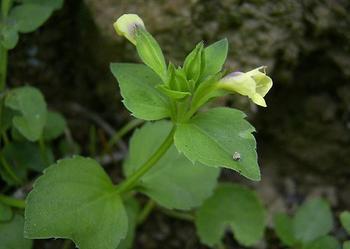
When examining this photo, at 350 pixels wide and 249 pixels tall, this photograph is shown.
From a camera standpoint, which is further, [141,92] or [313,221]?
[313,221]

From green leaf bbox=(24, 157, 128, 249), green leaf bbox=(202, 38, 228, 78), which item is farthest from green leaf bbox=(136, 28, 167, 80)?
green leaf bbox=(24, 157, 128, 249)

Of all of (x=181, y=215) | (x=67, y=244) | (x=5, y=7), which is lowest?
(x=181, y=215)

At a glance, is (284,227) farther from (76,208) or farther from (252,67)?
(76,208)

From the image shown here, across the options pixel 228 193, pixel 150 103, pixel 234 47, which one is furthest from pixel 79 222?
pixel 234 47

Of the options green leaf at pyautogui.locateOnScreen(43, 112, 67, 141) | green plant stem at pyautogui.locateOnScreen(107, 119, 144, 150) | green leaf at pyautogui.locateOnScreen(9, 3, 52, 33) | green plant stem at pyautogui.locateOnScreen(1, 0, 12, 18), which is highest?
green plant stem at pyautogui.locateOnScreen(1, 0, 12, 18)

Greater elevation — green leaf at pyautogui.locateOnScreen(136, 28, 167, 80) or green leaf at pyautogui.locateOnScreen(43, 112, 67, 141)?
green leaf at pyautogui.locateOnScreen(136, 28, 167, 80)

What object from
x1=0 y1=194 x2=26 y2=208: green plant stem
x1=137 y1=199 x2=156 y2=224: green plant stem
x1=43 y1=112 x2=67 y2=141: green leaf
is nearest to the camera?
x1=0 y1=194 x2=26 y2=208: green plant stem

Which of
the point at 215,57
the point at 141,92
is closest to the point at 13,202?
the point at 141,92

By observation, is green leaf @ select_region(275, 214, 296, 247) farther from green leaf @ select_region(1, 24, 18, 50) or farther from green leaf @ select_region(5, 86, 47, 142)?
green leaf @ select_region(1, 24, 18, 50)
